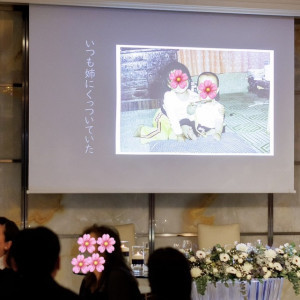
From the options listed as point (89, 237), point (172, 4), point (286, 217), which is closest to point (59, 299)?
point (89, 237)

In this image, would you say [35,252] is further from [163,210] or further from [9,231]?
[163,210]

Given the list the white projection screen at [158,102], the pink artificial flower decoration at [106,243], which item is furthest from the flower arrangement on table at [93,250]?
the white projection screen at [158,102]

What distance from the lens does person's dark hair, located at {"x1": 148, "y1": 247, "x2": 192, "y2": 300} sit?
208cm

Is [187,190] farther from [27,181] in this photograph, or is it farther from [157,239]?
[27,181]

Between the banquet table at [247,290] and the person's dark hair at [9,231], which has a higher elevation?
the person's dark hair at [9,231]

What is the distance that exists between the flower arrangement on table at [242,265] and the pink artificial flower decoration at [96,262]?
2.78 feet

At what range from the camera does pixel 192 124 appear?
6000 mm

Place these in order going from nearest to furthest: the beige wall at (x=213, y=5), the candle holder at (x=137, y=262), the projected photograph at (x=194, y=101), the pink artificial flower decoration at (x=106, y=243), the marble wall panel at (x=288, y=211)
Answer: the pink artificial flower decoration at (x=106, y=243) < the candle holder at (x=137, y=262) < the beige wall at (x=213, y=5) < the projected photograph at (x=194, y=101) < the marble wall panel at (x=288, y=211)

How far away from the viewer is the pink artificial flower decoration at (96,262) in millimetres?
3156

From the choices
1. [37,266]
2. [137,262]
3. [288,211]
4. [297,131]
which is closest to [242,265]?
[137,262]

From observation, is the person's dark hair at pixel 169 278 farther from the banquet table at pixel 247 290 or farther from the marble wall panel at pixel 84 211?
the marble wall panel at pixel 84 211

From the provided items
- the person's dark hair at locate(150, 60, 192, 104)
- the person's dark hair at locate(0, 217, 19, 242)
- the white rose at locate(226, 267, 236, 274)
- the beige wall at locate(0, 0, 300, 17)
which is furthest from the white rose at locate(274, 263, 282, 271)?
the beige wall at locate(0, 0, 300, 17)

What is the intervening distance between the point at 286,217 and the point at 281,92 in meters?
1.30

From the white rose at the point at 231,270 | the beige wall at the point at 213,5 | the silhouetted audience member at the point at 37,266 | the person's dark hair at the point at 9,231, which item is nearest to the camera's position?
the silhouetted audience member at the point at 37,266
